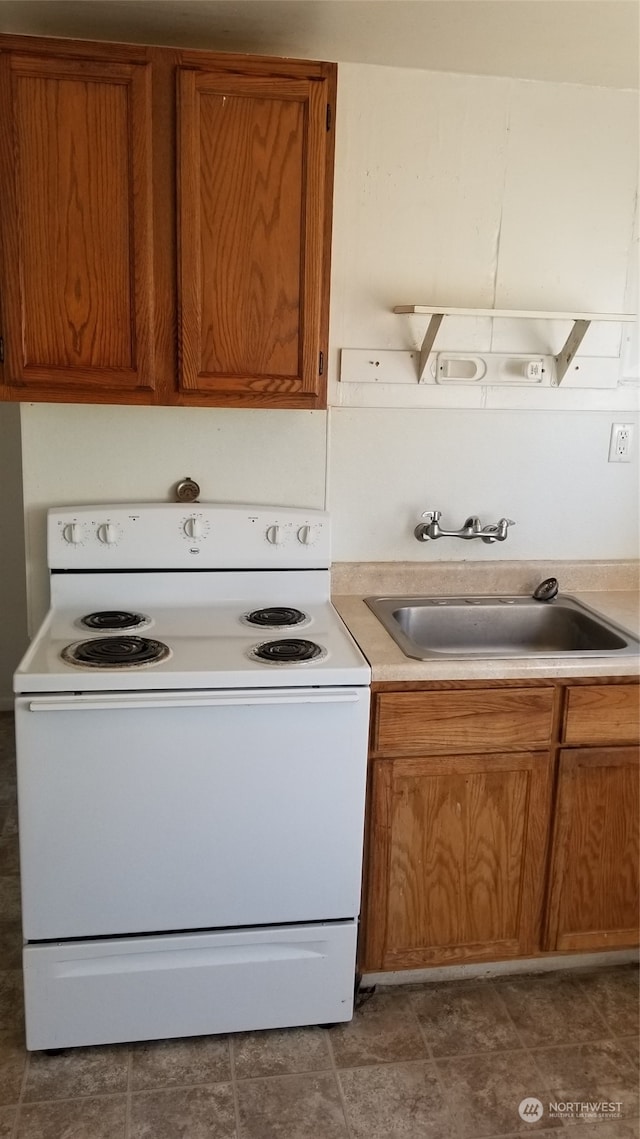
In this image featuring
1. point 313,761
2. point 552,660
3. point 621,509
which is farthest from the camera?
point 621,509

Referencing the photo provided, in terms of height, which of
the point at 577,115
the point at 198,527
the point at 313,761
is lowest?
the point at 313,761

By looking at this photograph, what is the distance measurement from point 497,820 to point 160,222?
1.57 metres

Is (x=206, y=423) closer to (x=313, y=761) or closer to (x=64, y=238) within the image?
(x=64, y=238)

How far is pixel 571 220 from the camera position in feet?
7.75

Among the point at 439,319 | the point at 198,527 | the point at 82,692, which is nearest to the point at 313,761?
the point at 82,692

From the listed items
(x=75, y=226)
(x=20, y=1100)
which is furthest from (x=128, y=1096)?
(x=75, y=226)

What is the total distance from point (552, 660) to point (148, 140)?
145 centimetres

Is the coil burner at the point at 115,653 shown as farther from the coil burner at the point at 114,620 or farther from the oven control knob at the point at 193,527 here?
the oven control knob at the point at 193,527

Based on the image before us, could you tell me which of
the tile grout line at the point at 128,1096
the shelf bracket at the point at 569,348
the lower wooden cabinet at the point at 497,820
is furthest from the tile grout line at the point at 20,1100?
the shelf bracket at the point at 569,348

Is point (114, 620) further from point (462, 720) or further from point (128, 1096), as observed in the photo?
point (128, 1096)

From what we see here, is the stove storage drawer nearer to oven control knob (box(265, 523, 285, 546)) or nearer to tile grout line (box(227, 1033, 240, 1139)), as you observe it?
tile grout line (box(227, 1033, 240, 1139))

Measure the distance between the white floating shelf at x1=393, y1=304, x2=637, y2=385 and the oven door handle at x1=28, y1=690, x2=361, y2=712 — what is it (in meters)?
0.97

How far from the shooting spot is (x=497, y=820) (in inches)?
80.4

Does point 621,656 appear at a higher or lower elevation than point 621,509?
lower
